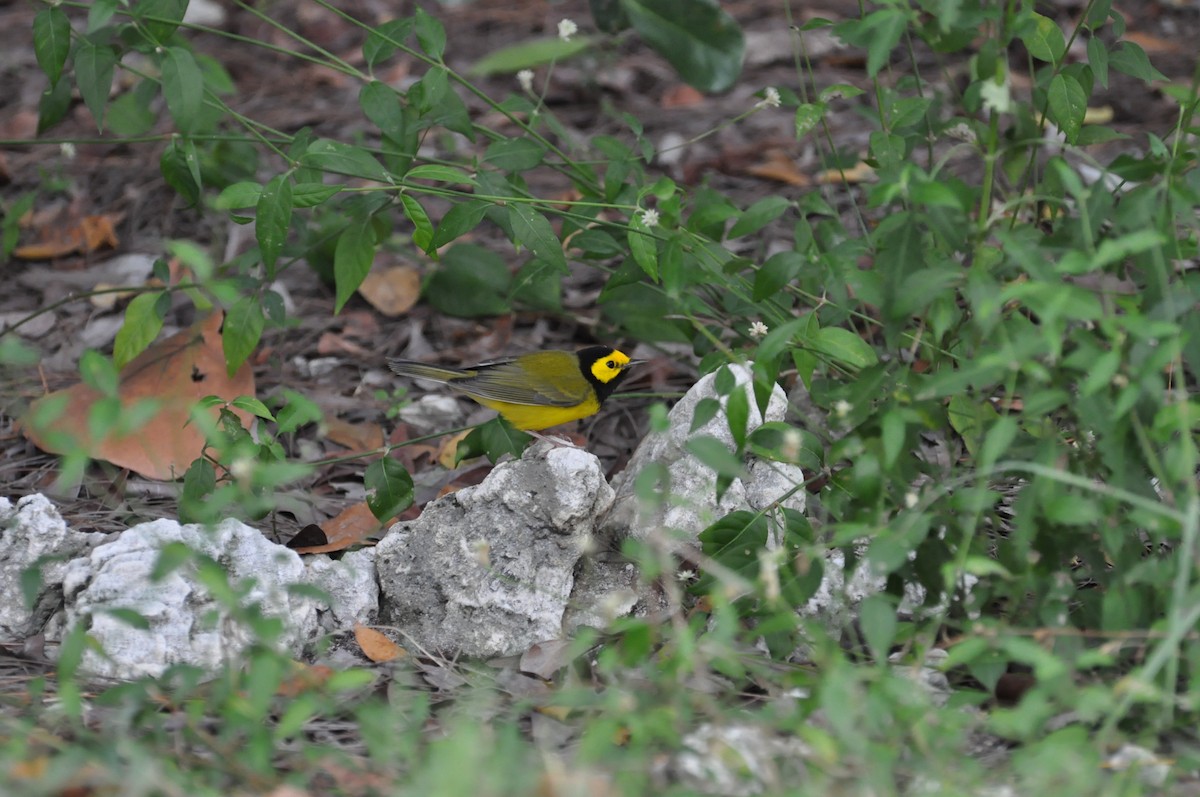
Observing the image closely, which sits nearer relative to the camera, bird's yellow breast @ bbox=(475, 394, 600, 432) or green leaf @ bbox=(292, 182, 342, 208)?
green leaf @ bbox=(292, 182, 342, 208)

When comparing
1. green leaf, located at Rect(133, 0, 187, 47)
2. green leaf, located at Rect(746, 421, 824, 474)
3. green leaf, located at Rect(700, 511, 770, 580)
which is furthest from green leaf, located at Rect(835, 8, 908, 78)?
green leaf, located at Rect(133, 0, 187, 47)

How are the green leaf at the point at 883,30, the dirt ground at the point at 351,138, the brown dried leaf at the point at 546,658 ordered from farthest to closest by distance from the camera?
1. the dirt ground at the point at 351,138
2. the brown dried leaf at the point at 546,658
3. the green leaf at the point at 883,30

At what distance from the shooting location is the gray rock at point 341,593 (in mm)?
4113

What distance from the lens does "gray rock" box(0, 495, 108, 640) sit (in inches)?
159

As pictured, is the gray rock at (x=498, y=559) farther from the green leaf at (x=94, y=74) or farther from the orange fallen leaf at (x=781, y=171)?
the orange fallen leaf at (x=781, y=171)

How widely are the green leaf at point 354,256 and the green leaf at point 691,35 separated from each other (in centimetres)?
137

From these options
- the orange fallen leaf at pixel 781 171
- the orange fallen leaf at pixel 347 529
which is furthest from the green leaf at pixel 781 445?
the orange fallen leaf at pixel 781 171

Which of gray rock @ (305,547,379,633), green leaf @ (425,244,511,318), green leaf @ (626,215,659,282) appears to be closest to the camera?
gray rock @ (305,547,379,633)

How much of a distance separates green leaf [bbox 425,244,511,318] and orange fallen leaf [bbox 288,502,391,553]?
66.5 inches

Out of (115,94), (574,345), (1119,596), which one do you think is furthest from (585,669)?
(115,94)

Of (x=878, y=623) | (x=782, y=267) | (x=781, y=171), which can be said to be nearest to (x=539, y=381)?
→ (x=782, y=267)

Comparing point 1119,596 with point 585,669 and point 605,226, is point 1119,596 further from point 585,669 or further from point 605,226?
point 605,226

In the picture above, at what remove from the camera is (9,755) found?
106 inches

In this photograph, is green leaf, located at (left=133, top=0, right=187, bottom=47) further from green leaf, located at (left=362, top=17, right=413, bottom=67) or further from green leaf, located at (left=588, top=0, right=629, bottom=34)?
green leaf, located at (left=588, top=0, right=629, bottom=34)
